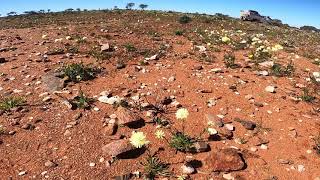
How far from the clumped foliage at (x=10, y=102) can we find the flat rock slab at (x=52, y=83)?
1.05 metres

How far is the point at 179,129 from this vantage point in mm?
9461

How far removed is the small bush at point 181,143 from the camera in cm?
854

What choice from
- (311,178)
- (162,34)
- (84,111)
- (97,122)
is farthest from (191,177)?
(162,34)

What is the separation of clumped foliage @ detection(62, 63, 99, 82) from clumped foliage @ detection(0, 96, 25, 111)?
1967mm

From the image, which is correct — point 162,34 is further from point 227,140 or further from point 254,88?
point 227,140

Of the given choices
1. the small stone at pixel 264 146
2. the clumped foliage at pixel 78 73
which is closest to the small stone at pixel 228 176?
the small stone at pixel 264 146

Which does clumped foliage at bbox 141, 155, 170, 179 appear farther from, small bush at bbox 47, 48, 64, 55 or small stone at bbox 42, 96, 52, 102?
small bush at bbox 47, 48, 64, 55

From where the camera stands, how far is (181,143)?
864 centimetres

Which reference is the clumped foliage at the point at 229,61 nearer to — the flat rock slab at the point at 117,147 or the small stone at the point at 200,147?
the small stone at the point at 200,147

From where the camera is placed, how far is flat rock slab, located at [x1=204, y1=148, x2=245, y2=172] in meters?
7.98

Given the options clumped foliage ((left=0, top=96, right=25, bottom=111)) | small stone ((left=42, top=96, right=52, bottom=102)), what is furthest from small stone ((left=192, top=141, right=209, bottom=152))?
clumped foliage ((left=0, top=96, right=25, bottom=111))

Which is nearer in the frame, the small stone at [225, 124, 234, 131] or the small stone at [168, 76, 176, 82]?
the small stone at [225, 124, 234, 131]

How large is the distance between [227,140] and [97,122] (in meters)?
3.33

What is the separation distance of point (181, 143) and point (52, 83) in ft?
17.6
